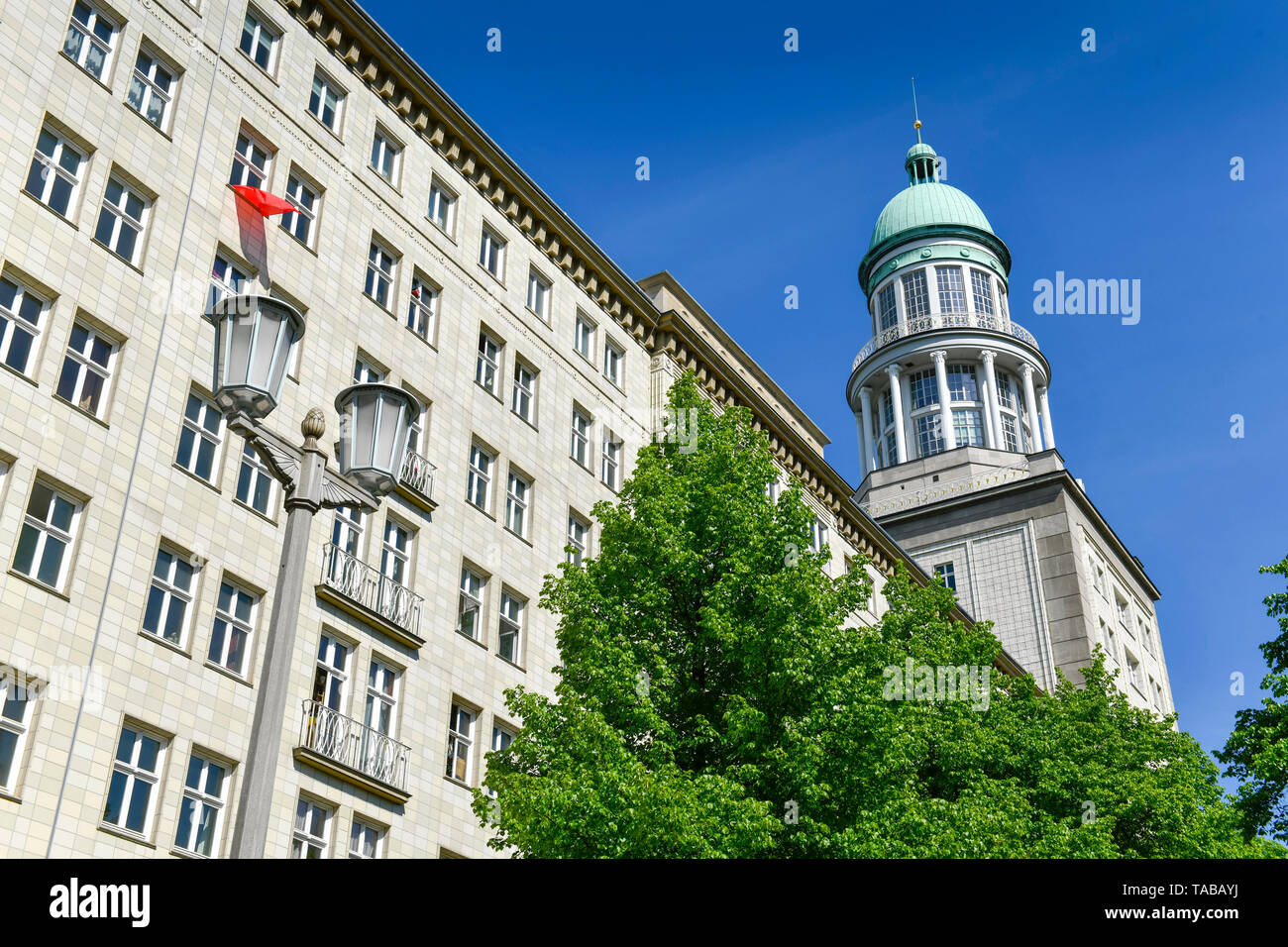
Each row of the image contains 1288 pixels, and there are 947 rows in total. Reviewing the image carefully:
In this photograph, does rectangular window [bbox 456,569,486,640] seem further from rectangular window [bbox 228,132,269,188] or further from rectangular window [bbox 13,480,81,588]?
rectangular window [bbox 228,132,269,188]

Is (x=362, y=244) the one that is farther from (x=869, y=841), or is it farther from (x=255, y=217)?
(x=869, y=841)

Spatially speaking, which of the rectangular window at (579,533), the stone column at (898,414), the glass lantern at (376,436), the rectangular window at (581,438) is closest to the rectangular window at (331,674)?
the rectangular window at (579,533)

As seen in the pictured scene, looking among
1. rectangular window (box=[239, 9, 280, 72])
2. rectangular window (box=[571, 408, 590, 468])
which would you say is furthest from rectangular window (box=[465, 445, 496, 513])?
rectangular window (box=[239, 9, 280, 72])

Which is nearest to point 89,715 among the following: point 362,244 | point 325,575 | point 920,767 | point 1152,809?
point 325,575

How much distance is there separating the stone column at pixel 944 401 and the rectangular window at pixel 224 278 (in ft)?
180

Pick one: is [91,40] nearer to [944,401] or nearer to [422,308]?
[422,308]

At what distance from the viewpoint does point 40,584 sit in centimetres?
2014

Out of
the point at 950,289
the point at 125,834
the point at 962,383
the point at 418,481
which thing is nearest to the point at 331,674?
the point at 418,481

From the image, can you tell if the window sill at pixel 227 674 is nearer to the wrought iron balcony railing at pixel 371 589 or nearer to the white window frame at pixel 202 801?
the white window frame at pixel 202 801

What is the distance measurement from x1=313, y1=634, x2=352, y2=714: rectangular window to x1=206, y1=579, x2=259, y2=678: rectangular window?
1696mm

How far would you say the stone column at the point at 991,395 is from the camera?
75.7 meters

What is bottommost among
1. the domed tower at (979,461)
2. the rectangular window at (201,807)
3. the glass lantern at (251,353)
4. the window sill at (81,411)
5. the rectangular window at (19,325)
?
the rectangular window at (201,807)

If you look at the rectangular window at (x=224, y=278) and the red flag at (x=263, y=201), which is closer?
the rectangular window at (x=224, y=278)
